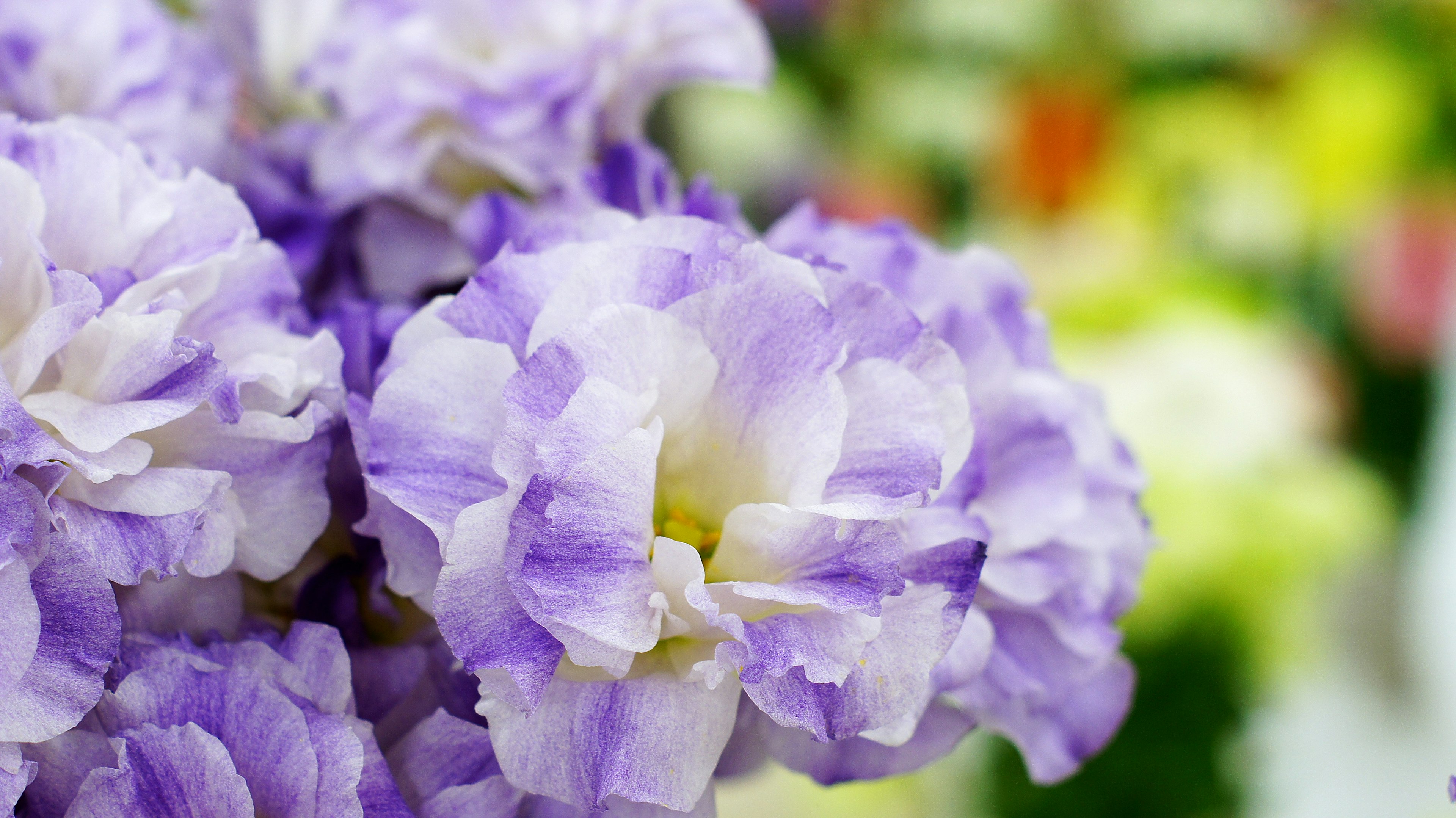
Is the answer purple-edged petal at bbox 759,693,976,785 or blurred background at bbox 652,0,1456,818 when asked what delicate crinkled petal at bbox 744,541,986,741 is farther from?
blurred background at bbox 652,0,1456,818

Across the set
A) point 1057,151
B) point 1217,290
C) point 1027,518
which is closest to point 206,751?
point 1027,518

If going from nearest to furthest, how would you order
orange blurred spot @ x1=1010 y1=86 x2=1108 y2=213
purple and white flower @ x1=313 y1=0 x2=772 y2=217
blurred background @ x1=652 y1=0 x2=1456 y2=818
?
1. purple and white flower @ x1=313 y1=0 x2=772 y2=217
2. blurred background @ x1=652 y1=0 x2=1456 y2=818
3. orange blurred spot @ x1=1010 y1=86 x2=1108 y2=213

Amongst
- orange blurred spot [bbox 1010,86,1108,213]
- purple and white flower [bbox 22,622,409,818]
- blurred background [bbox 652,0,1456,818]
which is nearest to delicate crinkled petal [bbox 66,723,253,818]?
purple and white flower [bbox 22,622,409,818]

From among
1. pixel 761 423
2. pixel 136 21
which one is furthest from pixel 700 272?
pixel 136 21

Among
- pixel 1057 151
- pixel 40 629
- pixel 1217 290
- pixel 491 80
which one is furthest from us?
pixel 1057 151

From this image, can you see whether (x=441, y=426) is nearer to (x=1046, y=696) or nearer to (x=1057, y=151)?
(x=1046, y=696)

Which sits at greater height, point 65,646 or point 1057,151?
point 65,646

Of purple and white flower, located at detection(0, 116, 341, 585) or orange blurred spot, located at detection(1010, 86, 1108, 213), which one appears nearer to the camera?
purple and white flower, located at detection(0, 116, 341, 585)

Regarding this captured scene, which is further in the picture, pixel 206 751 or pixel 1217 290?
pixel 1217 290
